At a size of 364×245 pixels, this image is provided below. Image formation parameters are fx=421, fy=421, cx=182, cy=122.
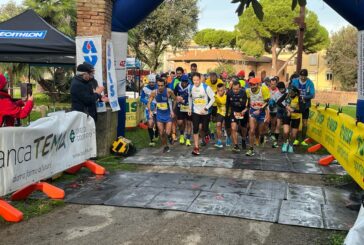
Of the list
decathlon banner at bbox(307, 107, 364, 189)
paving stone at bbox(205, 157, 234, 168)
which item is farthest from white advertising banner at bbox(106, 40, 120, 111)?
decathlon banner at bbox(307, 107, 364, 189)

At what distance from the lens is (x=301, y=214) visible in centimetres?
593

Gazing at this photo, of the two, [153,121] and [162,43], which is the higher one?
[162,43]

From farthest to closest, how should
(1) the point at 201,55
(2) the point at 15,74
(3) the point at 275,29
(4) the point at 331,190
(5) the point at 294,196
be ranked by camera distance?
1. (1) the point at 201,55
2. (3) the point at 275,29
3. (2) the point at 15,74
4. (4) the point at 331,190
5. (5) the point at 294,196

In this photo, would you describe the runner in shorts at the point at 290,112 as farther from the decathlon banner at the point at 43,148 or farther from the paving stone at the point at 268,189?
the decathlon banner at the point at 43,148

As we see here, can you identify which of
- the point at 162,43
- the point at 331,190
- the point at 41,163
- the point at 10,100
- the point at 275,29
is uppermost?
the point at 275,29

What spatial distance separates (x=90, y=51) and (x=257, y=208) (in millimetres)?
5622

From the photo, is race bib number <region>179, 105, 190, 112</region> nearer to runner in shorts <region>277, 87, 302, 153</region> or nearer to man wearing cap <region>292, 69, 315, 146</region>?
runner in shorts <region>277, 87, 302, 153</region>

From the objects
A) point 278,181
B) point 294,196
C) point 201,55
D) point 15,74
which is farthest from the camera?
point 201,55

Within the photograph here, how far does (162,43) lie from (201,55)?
3149 cm

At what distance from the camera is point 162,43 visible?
34219mm

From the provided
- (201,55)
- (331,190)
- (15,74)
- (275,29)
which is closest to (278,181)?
(331,190)

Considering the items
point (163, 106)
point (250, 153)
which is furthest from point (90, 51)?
point (250, 153)

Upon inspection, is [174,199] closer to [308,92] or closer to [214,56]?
[308,92]

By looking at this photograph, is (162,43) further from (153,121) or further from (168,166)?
(168,166)
